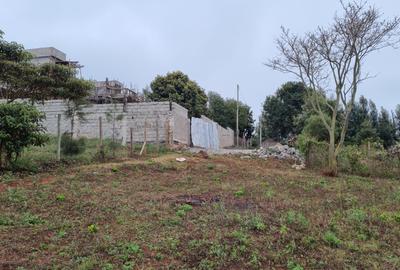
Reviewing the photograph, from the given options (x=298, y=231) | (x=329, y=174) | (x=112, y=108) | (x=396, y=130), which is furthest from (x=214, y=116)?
(x=298, y=231)

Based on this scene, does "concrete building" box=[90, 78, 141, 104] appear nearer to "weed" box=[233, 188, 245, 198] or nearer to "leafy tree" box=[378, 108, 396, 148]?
"weed" box=[233, 188, 245, 198]

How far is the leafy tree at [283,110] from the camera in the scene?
134 ft

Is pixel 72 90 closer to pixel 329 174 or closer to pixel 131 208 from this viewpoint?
pixel 131 208

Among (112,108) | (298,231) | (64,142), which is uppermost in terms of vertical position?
(112,108)

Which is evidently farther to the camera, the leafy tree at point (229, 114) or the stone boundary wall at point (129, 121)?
the leafy tree at point (229, 114)

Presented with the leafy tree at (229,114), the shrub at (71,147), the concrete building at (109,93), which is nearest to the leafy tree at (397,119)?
the leafy tree at (229,114)

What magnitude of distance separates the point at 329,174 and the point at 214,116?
30.1m

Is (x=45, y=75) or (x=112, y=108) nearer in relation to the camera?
(x=45, y=75)

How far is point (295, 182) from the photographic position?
11117 mm

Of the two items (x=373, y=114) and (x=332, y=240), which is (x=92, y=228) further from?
(x=373, y=114)

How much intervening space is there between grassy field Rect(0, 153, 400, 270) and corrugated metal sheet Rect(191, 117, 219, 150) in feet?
38.8

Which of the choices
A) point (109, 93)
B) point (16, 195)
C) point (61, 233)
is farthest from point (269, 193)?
point (109, 93)

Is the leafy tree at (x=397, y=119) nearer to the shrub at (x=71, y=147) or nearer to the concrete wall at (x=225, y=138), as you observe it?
the concrete wall at (x=225, y=138)

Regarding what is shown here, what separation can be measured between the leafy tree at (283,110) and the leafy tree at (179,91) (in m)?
12.3
